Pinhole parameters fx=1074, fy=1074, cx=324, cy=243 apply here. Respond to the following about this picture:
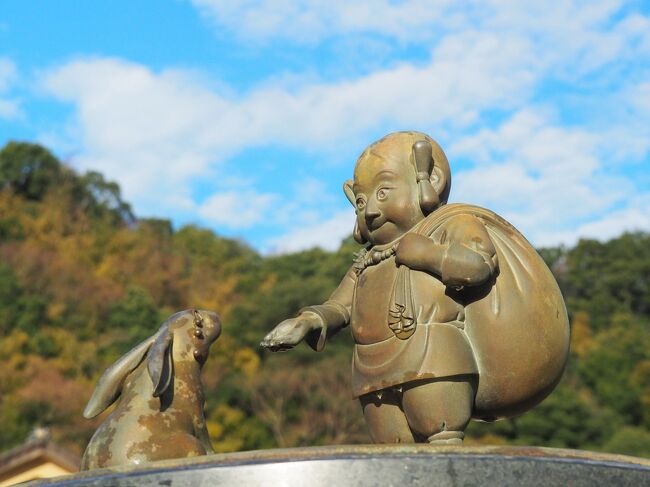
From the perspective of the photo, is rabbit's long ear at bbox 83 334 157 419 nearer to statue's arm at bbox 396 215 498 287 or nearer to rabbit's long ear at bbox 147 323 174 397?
rabbit's long ear at bbox 147 323 174 397

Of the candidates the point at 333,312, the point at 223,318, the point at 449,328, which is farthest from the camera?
the point at 223,318

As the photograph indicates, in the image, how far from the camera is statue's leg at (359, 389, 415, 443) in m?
4.42

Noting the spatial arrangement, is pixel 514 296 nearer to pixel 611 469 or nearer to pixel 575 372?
pixel 611 469

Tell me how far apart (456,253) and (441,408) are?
62cm

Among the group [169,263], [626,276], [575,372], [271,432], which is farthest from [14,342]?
[626,276]

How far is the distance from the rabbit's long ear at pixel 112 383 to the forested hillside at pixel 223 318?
24108 mm

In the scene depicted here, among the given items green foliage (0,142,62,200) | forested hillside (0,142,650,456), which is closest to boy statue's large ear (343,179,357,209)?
forested hillside (0,142,650,456)

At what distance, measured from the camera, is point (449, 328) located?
4.34 m

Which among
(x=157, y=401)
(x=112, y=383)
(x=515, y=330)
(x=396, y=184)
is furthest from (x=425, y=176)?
(x=112, y=383)

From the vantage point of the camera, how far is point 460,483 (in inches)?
127

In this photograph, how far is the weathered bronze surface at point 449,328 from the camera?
4.26 metres

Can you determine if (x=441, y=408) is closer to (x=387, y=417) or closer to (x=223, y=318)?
(x=387, y=417)

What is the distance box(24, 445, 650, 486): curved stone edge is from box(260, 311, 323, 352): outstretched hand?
3.41ft

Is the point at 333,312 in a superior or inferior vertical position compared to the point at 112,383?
superior
